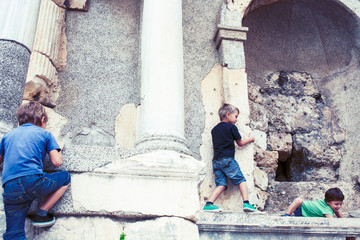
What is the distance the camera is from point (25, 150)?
2.45 meters

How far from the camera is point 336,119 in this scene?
6.51 m

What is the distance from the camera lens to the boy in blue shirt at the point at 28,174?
236 cm

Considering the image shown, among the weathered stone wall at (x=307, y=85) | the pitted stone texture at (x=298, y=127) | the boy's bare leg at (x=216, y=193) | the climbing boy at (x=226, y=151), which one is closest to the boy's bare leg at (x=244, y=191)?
the climbing boy at (x=226, y=151)

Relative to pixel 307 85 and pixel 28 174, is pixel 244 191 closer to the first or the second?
pixel 28 174

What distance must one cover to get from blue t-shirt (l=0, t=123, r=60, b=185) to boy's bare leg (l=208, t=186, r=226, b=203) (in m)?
1.93

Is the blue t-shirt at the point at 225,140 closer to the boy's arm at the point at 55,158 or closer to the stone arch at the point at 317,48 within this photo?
the boy's arm at the point at 55,158

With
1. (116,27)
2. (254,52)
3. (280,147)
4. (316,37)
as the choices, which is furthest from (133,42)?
(316,37)

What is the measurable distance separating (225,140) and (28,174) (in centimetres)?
236

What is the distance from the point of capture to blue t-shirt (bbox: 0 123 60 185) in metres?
2.39

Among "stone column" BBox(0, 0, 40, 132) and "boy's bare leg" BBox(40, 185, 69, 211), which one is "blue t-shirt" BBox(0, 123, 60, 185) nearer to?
"boy's bare leg" BBox(40, 185, 69, 211)

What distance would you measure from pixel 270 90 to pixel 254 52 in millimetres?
713

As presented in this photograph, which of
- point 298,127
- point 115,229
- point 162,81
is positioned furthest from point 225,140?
point 298,127

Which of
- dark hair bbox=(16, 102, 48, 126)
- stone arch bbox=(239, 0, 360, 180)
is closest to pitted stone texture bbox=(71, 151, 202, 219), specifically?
dark hair bbox=(16, 102, 48, 126)

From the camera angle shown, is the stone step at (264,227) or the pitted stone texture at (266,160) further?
the pitted stone texture at (266,160)
